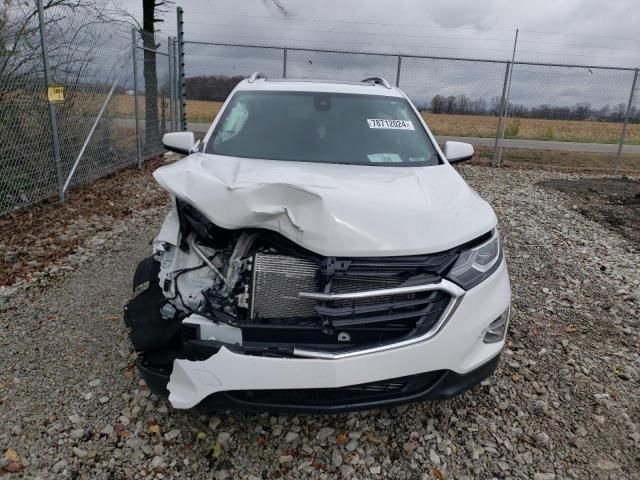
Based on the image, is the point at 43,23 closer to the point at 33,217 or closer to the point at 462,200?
the point at 33,217

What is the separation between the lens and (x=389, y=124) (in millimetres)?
3871

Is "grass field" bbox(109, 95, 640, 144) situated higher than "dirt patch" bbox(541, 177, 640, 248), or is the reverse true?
"grass field" bbox(109, 95, 640, 144)

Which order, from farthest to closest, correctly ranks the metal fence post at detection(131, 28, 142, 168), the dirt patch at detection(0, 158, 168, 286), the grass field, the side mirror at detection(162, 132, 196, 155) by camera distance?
1. the grass field
2. the metal fence post at detection(131, 28, 142, 168)
3. the dirt patch at detection(0, 158, 168, 286)
4. the side mirror at detection(162, 132, 196, 155)

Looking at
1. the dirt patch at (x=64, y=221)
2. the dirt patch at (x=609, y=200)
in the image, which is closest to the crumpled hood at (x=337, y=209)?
the dirt patch at (x=64, y=221)

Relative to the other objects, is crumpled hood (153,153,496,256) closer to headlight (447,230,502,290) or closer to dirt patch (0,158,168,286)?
headlight (447,230,502,290)

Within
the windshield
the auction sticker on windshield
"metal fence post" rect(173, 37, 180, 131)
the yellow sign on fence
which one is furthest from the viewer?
"metal fence post" rect(173, 37, 180, 131)

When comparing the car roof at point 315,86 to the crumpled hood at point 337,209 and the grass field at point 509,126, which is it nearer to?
the crumpled hood at point 337,209

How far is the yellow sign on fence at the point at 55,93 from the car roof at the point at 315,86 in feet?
9.22

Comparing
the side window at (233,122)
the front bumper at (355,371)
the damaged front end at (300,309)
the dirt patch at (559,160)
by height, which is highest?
the side window at (233,122)

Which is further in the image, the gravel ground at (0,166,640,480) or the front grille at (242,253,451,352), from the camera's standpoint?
the gravel ground at (0,166,640,480)

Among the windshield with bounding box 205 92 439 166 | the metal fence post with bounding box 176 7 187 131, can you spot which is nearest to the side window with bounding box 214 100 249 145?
the windshield with bounding box 205 92 439 166

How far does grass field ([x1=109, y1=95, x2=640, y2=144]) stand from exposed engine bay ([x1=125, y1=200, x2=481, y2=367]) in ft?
30.5

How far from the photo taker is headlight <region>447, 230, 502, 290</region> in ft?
7.56

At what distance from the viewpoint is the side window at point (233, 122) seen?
147 inches
